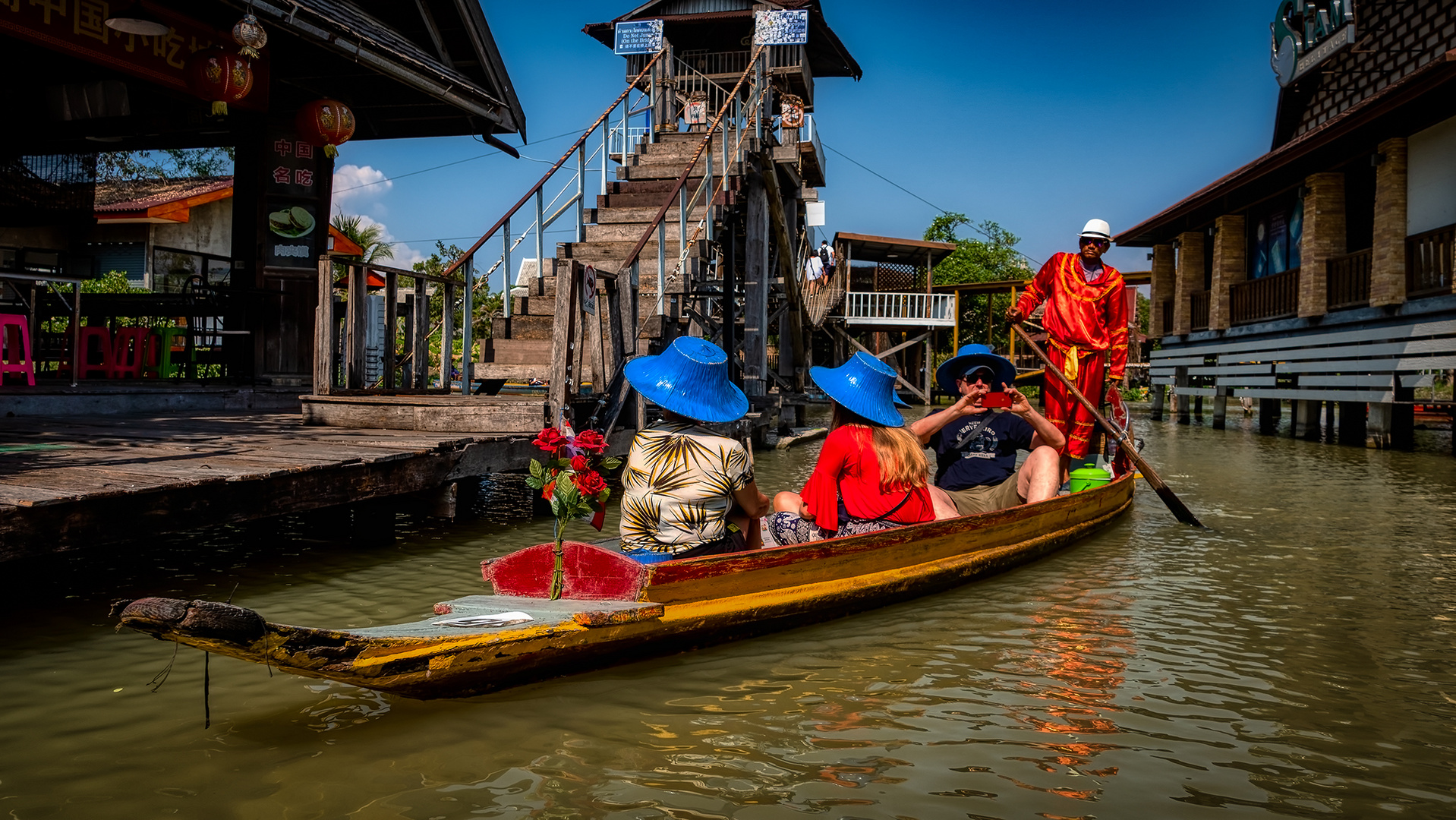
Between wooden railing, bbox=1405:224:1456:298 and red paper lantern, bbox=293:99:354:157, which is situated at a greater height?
red paper lantern, bbox=293:99:354:157

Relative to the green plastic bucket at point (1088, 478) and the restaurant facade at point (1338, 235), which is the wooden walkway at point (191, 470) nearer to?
→ the green plastic bucket at point (1088, 478)

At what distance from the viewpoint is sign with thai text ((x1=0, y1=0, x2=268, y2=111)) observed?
23.9 feet

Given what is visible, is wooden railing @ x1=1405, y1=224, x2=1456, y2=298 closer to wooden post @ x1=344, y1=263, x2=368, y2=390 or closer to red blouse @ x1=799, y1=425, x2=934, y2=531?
red blouse @ x1=799, y1=425, x2=934, y2=531

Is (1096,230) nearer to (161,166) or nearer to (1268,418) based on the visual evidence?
(1268,418)

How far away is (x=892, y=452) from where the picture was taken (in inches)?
192

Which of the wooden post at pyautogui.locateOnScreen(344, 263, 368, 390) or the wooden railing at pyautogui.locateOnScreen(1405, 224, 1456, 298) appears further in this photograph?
the wooden railing at pyautogui.locateOnScreen(1405, 224, 1456, 298)

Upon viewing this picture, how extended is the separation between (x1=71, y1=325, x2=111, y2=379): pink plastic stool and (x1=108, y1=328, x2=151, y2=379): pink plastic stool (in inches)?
2.6

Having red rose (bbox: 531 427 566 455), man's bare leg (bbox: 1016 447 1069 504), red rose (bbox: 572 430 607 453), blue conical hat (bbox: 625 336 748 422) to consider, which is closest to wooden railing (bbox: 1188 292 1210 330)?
man's bare leg (bbox: 1016 447 1069 504)

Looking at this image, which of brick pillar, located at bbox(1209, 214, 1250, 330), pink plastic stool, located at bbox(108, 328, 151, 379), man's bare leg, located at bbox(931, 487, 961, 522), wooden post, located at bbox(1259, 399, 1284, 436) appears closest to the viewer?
man's bare leg, located at bbox(931, 487, 961, 522)

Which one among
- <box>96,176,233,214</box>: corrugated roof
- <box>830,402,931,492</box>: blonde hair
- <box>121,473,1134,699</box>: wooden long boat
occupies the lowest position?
<box>121,473,1134,699</box>: wooden long boat

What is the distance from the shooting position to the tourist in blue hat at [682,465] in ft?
13.8

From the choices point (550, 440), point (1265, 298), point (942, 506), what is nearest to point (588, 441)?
point (550, 440)

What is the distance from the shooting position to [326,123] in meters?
9.99

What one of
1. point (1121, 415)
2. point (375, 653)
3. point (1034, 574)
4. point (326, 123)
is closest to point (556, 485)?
point (375, 653)
